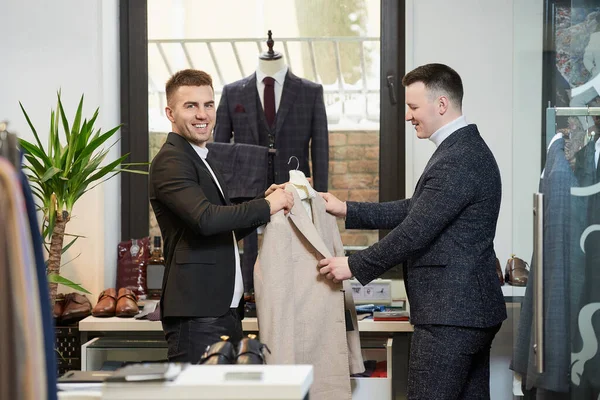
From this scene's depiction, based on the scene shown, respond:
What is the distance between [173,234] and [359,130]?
1.94 meters

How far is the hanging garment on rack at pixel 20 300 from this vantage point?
50.3 inches

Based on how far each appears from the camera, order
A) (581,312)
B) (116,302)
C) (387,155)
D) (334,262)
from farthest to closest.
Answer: (387,155), (116,302), (334,262), (581,312)

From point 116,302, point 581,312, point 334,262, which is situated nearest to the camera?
point 581,312

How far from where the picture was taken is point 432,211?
2875mm

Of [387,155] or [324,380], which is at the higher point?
[387,155]

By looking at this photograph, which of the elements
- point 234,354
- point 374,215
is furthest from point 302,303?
point 234,354

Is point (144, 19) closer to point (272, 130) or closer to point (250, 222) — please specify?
point (272, 130)

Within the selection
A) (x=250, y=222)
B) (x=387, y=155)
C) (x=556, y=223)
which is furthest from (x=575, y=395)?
(x=387, y=155)

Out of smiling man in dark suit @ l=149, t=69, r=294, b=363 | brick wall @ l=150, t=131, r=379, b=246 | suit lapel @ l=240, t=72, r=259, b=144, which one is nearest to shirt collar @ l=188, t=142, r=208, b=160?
smiling man in dark suit @ l=149, t=69, r=294, b=363

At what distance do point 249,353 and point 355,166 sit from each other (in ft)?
8.61

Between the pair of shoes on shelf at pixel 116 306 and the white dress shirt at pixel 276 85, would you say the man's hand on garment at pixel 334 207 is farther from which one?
the pair of shoes on shelf at pixel 116 306

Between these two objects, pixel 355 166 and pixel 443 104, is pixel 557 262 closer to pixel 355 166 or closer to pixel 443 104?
pixel 443 104

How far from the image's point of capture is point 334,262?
120 inches

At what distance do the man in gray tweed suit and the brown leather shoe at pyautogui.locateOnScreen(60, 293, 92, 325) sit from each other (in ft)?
4.62
